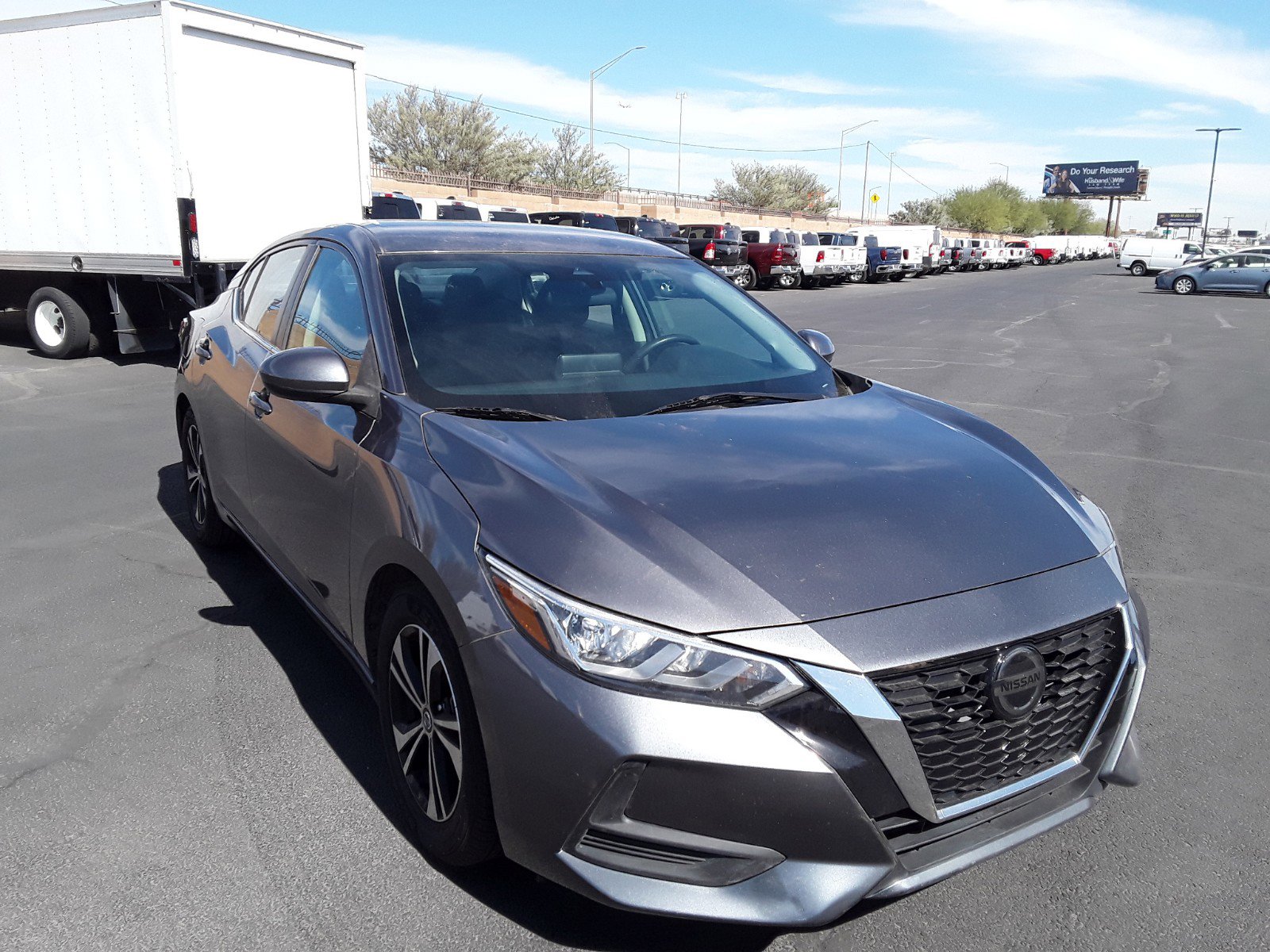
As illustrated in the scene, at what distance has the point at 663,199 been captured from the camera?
7075cm

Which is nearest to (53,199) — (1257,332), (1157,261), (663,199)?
(1257,332)

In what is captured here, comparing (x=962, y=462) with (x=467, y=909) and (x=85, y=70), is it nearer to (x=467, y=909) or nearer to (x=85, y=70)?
(x=467, y=909)

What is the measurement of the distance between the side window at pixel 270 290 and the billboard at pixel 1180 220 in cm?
16192

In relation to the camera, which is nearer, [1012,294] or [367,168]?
[367,168]

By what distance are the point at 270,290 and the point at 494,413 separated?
1977 mm

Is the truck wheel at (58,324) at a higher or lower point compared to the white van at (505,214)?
lower

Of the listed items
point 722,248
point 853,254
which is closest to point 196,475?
point 722,248

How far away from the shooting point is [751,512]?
2.46 metres

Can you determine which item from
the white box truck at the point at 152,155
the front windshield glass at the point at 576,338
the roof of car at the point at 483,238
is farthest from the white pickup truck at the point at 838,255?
the front windshield glass at the point at 576,338

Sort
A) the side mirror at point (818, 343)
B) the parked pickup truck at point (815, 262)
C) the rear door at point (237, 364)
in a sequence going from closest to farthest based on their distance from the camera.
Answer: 1. the rear door at point (237, 364)
2. the side mirror at point (818, 343)
3. the parked pickup truck at point (815, 262)

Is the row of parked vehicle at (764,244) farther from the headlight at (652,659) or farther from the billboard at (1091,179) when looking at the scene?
the billboard at (1091,179)

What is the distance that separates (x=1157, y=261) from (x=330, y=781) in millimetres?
56927

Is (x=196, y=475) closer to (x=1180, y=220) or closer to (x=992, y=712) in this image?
(x=992, y=712)

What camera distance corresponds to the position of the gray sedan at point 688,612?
2.08 meters
